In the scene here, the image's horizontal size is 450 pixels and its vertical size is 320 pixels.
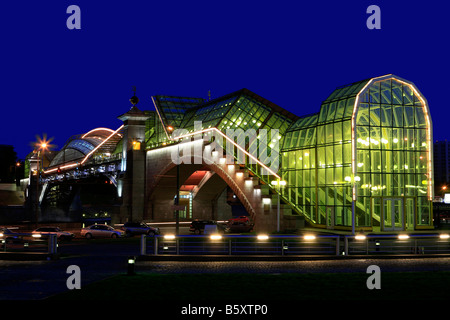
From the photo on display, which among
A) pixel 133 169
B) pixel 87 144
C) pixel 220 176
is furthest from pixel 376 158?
pixel 87 144

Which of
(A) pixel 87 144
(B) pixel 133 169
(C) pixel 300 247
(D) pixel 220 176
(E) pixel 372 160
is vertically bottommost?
(C) pixel 300 247

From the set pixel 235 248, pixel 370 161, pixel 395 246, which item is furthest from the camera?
pixel 370 161

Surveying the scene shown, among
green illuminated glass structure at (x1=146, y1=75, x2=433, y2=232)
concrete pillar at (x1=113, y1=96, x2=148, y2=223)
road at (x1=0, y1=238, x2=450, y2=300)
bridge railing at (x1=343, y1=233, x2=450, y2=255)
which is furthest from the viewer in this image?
concrete pillar at (x1=113, y1=96, x2=148, y2=223)

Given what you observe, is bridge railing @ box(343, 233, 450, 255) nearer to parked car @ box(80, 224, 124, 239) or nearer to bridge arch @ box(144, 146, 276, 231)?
bridge arch @ box(144, 146, 276, 231)

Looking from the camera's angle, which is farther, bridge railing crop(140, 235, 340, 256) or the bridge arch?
the bridge arch

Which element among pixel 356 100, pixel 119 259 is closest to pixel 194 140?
pixel 356 100

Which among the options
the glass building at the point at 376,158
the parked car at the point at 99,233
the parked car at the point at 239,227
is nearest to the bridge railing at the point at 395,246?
the glass building at the point at 376,158

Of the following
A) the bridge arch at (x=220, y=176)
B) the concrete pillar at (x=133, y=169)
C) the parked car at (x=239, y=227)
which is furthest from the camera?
the concrete pillar at (x=133, y=169)

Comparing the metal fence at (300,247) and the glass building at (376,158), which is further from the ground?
the glass building at (376,158)

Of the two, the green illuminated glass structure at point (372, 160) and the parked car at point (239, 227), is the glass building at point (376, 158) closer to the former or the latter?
the green illuminated glass structure at point (372, 160)

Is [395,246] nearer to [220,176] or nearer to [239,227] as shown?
[239,227]

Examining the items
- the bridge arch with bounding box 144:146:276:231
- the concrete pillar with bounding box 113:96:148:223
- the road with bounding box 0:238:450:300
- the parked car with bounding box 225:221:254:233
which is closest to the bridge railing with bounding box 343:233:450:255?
the road with bounding box 0:238:450:300

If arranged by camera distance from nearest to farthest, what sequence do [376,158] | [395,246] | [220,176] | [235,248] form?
[395,246], [235,248], [376,158], [220,176]

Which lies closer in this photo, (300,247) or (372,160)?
(300,247)
